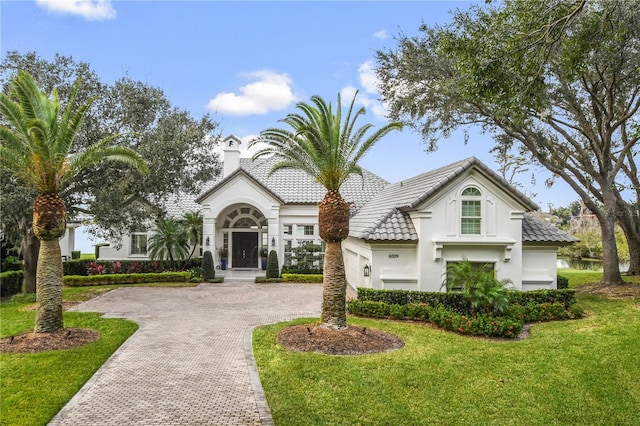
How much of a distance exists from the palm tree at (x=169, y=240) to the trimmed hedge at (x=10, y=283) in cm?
686

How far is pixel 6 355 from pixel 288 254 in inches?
696

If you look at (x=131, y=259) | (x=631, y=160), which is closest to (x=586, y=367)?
(x=631, y=160)

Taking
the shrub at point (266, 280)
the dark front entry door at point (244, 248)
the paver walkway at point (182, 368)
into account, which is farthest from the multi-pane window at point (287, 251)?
the paver walkway at point (182, 368)

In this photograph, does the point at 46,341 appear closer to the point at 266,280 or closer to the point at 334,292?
the point at 334,292

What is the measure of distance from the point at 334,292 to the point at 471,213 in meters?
7.14

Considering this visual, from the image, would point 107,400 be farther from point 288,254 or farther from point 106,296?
point 288,254

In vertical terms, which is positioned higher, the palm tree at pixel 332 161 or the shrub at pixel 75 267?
the palm tree at pixel 332 161

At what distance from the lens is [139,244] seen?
29.0 metres

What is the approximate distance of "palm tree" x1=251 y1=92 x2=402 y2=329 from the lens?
480 inches

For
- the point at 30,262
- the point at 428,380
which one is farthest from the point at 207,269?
the point at 428,380

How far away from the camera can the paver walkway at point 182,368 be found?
24.2 ft

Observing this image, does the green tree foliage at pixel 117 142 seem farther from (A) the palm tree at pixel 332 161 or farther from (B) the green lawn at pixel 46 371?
(A) the palm tree at pixel 332 161

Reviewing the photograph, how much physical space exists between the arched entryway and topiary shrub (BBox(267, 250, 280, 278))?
4.18 metres

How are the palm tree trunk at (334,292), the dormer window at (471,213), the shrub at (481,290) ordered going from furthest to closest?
the dormer window at (471,213) < the shrub at (481,290) < the palm tree trunk at (334,292)
